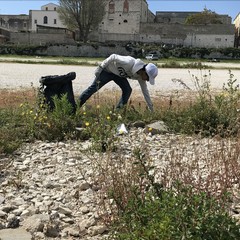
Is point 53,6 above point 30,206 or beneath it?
above

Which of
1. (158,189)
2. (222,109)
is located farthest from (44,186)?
(222,109)

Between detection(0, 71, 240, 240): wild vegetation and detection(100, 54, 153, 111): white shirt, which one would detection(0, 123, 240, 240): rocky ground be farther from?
detection(100, 54, 153, 111): white shirt

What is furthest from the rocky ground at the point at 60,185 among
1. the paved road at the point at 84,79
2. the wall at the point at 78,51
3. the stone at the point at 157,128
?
the wall at the point at 78,51

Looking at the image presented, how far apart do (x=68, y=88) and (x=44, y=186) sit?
359 centimetres

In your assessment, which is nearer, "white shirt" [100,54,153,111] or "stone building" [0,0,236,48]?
"white shirt" [100,54,153,111]

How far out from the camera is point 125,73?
25.1 ft

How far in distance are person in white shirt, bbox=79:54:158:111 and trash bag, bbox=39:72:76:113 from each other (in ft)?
1.23

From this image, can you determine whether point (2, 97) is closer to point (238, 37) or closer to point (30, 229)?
point (30, 229)

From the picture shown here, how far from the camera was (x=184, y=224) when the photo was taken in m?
2.54

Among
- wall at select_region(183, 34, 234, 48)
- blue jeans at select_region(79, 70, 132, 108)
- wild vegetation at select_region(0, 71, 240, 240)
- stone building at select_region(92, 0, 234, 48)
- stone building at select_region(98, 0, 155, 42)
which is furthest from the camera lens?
stone building at select_region(98, 0, 155, 42)

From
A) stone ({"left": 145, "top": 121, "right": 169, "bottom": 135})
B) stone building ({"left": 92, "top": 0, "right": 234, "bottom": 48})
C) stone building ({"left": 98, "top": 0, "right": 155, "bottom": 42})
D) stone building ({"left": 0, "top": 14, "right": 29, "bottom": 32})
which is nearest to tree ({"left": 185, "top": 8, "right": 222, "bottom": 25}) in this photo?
stone building ({"left": 98, "top": 0, "right": 155, "bottom": 42})

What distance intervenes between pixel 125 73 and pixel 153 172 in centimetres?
376

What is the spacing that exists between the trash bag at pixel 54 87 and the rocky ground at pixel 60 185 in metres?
1.56

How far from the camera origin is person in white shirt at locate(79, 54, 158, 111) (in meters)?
7.28
